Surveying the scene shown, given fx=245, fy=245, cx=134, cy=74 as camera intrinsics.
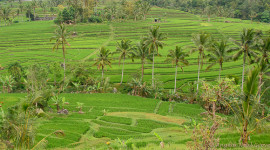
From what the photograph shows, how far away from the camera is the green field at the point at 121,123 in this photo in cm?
1599

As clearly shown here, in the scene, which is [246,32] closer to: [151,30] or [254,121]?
[151,30]

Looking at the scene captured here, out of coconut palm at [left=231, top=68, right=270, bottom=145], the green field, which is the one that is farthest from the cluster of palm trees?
coconut palm at [left=231, top=68, right=270, bottom=145]

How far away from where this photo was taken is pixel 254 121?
11.8 m

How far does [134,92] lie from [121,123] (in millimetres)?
13130

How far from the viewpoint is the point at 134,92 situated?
36625mm

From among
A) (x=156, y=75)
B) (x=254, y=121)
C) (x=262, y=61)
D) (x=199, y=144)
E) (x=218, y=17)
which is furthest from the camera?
(x=218, y=17)

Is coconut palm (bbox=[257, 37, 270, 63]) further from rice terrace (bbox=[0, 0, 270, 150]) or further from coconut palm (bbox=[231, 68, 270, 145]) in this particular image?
coconut palm (bbox=[231, 68, 270, 145])

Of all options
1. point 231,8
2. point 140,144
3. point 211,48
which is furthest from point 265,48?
point 231,8

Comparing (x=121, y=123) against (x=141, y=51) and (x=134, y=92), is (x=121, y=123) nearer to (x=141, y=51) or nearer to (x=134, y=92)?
(x=134, y=92)

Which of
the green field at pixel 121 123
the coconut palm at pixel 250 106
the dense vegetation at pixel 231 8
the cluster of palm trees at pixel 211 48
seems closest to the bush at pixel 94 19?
the dense vegetation at pixel 231 8

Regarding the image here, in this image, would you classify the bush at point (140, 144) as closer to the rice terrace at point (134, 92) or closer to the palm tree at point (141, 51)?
the rice terrace at point (134, 92)

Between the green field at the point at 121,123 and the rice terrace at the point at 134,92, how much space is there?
95mm

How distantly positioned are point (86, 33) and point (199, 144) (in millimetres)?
74629

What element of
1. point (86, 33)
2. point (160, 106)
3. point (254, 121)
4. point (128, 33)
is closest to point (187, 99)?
point (160, 106)
